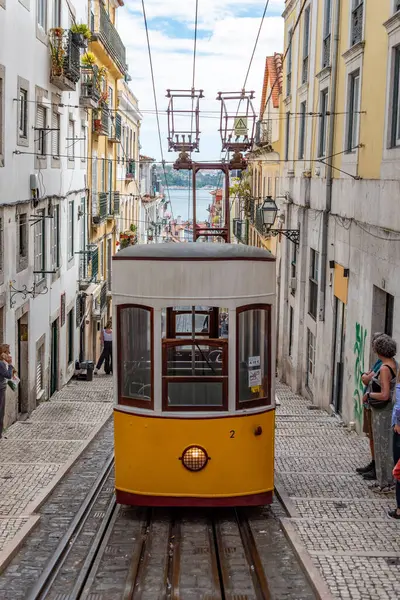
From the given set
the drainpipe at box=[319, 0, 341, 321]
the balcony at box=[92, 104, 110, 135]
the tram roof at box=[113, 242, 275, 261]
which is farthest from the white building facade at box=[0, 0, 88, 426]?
the tram roof at box=[113, 242, 275, 261]

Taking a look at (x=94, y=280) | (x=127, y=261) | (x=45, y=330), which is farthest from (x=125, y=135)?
(x=127, y=261)

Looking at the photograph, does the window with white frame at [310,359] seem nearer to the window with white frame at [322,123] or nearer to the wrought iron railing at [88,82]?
the window with white frame at [322,123]

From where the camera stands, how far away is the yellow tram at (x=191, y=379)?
798 cm

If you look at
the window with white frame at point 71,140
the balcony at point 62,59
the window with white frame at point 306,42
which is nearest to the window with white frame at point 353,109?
the window with white frame at point 306,42

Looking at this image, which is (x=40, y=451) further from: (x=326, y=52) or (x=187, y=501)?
(x=326, y=52)

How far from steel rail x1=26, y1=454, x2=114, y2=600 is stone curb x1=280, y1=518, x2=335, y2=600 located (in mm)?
1937

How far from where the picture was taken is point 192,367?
8094 millimetres

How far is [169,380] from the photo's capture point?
7.99 meters

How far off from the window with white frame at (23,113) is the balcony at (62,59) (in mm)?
2587

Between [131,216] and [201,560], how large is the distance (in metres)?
35.6

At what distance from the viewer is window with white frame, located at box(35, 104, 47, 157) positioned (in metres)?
17.3

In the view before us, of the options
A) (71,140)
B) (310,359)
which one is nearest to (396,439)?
(310,359)

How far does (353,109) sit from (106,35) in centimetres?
1662

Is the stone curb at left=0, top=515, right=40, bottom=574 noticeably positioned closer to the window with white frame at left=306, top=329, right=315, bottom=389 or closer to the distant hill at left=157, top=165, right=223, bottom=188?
the window with white frame at left=306, top=329, right=315, bottom=389
